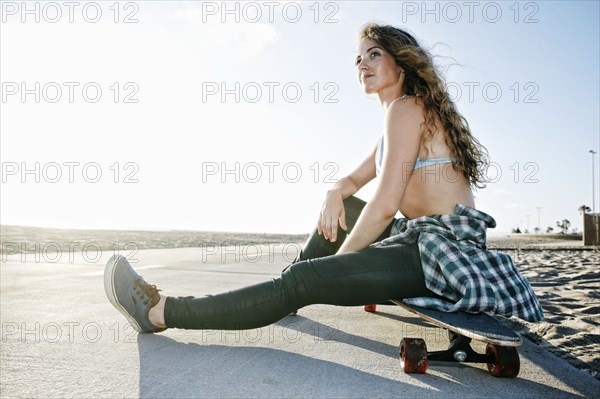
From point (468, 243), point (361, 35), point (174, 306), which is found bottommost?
point (174, 306)

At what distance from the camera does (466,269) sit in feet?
5.67

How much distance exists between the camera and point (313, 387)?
5.10 ft

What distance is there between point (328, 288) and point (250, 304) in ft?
1.11

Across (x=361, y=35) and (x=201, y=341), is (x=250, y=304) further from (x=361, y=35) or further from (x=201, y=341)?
(x=361, y=35)

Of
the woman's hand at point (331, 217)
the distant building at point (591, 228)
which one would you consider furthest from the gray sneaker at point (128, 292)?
the distant building at point (591, 228)

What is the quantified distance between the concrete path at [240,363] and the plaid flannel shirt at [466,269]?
10.8 inches

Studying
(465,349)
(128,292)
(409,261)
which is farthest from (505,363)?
(128,292)

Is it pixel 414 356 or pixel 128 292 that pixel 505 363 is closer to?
pixel 414 356

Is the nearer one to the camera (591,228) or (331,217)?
(331,217)

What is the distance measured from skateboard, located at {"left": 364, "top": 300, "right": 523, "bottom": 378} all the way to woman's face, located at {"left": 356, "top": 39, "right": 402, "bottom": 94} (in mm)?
1158

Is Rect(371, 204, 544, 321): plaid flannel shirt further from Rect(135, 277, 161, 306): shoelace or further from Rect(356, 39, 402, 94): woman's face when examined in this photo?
Rect(135, 277, 161, 306): shoelace

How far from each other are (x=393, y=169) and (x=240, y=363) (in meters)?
1.03

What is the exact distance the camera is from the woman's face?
2289 millimetres

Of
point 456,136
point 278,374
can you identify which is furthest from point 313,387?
point 456,136
